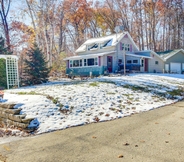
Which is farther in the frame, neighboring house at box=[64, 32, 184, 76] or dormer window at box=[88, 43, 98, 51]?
dormer window at box=[88, 43, 98, 51]

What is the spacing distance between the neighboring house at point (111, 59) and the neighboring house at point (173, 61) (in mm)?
879

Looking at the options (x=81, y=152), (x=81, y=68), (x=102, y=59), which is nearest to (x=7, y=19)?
(x=81, y=68)

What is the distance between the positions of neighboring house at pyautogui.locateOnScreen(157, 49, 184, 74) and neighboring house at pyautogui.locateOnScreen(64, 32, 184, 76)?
879 mm

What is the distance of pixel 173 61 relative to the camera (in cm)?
2611

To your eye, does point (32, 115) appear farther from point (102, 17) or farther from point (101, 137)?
point (102, 17)

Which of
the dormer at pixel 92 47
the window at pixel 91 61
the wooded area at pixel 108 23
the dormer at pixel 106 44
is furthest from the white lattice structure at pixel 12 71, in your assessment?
the wooded area at pixel 108 23

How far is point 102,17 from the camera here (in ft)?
114

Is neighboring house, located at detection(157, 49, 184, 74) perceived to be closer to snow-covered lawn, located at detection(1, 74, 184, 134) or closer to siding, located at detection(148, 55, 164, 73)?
siding, located at detection(148, 55, 164, 73)

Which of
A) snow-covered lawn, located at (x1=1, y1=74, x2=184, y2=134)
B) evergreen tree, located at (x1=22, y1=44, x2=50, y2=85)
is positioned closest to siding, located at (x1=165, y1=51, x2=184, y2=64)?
evergreen tree, located at (x1=22, y1=44, x2=50, y2=85)

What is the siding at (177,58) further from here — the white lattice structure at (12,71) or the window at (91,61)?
the white lattice structure at (12,71)

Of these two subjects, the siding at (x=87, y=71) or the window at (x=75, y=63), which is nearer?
the siding at (x=87, y=71)

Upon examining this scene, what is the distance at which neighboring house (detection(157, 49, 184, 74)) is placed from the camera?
25219mm

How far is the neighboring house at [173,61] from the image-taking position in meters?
25.2

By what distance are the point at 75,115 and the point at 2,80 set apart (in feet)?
31.5
